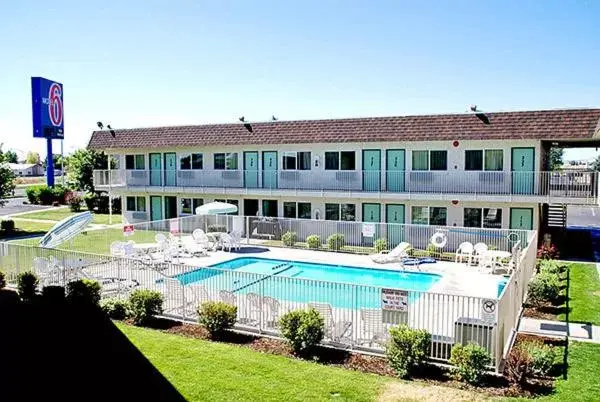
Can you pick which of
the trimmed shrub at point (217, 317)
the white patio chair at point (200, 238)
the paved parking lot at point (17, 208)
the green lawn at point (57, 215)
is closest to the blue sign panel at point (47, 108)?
the green lawn at point (57, 215)

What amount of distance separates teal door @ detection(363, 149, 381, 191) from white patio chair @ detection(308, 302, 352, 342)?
604 inches

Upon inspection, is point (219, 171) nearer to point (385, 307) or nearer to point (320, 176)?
point (320, 176)

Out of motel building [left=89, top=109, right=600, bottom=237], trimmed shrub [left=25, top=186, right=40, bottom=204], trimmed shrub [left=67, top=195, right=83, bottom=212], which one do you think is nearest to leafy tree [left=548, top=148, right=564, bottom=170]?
motel building [left=89, top=109, right=600, bottom=237]

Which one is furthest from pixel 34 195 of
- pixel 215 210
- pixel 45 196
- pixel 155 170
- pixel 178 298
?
pixel 178 298

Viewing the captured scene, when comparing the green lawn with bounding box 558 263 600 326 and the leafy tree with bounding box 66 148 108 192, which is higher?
the leafy tree with bounding box 66 148 108 192

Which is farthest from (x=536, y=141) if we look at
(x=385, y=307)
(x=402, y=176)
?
(x=385, y=307)

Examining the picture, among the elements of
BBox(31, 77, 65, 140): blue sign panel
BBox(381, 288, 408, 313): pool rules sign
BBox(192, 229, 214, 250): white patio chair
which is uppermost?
BBox(31, 77, 65, 140): blue sign panel

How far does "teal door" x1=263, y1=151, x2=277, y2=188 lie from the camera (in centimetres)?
2969

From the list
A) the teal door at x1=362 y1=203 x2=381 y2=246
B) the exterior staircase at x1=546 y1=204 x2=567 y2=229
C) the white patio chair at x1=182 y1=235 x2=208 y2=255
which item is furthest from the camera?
the exterior staircase at x1=546 y1=204 x2=567 y2=229

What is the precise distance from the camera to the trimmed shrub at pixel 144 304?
13547 mm

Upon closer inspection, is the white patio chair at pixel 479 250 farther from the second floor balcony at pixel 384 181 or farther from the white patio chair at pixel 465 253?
the second floor balcony at pixel 384 181

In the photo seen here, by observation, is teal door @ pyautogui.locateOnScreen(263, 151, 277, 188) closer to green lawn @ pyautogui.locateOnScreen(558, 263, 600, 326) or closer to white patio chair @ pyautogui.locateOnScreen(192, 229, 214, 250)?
white patio chair @ pyautogui.locateOnScreen(192, 229, 214, 250)

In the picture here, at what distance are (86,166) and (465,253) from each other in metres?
Result: 38.0

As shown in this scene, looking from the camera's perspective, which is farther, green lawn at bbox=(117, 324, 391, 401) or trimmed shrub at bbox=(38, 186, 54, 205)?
trimmed shrub at bbox=(38, 186, 54, 205)
